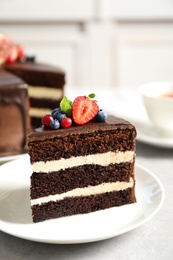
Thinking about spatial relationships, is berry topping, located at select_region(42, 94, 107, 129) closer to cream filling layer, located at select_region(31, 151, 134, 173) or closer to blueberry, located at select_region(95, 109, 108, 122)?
blueberry, located at select_region(95, 109, 108, 122)

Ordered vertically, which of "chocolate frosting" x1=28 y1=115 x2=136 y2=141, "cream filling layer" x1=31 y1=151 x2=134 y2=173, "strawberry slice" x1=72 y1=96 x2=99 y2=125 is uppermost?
"strawberry slice" x1=72 y1=96 x2=99 y2=125

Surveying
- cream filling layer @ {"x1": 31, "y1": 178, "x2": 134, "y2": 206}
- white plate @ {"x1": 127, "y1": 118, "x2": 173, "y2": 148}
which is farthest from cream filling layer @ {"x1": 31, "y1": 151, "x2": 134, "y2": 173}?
white plate @ {"x1": 127, "y1": 118, "x2": 173, "y2": 148}

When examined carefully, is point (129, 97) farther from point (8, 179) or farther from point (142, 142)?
point (8, 179)

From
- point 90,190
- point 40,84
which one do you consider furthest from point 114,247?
point 40,84

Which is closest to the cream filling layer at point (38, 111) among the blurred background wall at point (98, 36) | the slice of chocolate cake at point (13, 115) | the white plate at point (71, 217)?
the slice of chocolate cake at point (13, 115)

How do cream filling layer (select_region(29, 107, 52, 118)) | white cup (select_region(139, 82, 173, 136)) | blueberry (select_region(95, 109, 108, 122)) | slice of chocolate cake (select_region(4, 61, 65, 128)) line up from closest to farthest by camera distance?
blueberry (select_region(95, 109, 108, 122)), white cup (select_region(139, 82, 173, 136)), slice of chocolate cake (select_region(4, 61, 65, 128)), cream filling layer (select_region(29, 107, 52, 118))

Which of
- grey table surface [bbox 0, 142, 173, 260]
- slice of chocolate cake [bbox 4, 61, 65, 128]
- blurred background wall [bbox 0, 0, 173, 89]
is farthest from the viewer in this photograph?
blurred background wall [bbox 0, 0, 173, 89]

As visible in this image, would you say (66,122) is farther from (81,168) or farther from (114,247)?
(114,247)
